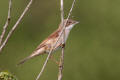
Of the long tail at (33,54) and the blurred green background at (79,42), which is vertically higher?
the long tail at (33,54)

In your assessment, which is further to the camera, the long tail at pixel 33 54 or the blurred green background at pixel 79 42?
the blurred green background at pixel 79 42

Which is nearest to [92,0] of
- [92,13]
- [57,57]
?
[92,13]

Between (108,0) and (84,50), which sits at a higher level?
(108,0)

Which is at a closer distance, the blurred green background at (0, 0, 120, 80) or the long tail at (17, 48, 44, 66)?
the long tail at (17, 48, 44, 66)

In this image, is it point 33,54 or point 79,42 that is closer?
point 33,54

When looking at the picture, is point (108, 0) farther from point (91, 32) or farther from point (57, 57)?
point (57, 57)

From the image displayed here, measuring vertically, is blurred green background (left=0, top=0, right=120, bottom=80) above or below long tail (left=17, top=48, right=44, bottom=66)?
below

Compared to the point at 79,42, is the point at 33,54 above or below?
above

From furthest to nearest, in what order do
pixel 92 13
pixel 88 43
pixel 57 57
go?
pixel 92 13
pixel 88 43
pixel 57 57
